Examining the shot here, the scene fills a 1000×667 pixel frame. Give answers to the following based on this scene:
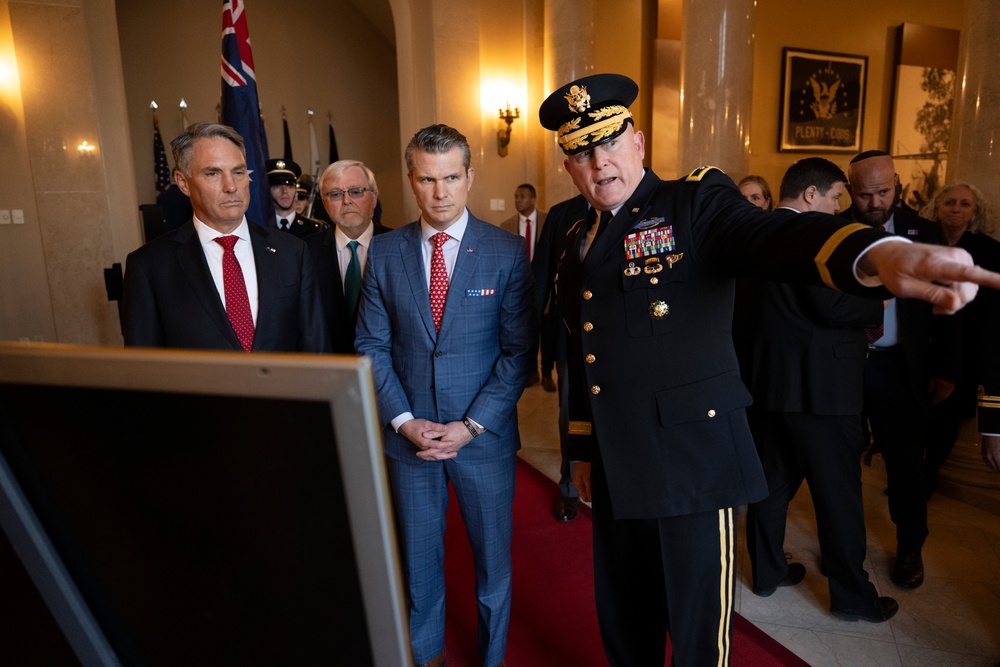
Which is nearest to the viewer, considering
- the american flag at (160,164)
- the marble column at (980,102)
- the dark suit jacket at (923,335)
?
the dark suit jacket at (923,335)

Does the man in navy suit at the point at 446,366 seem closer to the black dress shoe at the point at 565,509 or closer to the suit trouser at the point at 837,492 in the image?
the suit trouser at the point at 837,492

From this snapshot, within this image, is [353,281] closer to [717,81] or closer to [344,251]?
[344,251]

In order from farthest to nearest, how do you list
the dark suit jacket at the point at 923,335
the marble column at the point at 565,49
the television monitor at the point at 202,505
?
the marble column at the point at 565,49
the dark suit jacket at the point at 923,335
the television monitor at the point at 202,505

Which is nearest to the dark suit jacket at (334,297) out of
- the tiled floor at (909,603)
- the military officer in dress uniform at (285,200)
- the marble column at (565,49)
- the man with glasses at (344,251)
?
the man with glasses at (344,251)

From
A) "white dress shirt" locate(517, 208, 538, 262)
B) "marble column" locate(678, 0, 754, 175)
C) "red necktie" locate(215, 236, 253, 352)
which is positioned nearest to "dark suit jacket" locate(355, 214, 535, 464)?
"red necktie" locate(215, 236, 253, 352)

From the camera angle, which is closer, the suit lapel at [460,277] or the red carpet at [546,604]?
the suit lapel at [460,277]

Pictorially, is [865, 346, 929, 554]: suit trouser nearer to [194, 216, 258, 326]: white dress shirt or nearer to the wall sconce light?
[194, 216, 258, 326]: white dress shirt

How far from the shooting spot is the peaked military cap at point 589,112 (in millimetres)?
1459

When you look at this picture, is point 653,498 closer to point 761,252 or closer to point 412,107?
point 761,252

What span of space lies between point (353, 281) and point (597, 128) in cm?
139

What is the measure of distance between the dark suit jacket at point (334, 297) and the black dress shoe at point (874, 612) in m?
2.11

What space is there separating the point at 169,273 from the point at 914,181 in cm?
923

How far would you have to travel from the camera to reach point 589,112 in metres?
1.47

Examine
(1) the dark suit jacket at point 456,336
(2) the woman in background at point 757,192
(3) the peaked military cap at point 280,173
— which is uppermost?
(3) the peaked military cap at point 280,173
